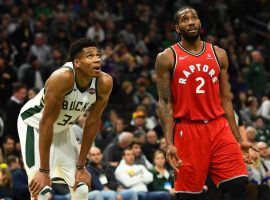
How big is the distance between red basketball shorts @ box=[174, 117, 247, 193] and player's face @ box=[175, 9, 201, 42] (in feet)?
2.77

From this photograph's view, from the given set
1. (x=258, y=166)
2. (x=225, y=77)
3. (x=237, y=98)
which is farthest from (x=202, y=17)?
(x=225, y=77)

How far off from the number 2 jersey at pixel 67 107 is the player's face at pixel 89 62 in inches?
4.4

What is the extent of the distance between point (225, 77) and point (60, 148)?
1.80 m

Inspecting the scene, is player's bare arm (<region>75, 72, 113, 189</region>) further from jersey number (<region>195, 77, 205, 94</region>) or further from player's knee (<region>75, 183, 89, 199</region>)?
jersey number (<region>195, 77, 205, 94</region>)

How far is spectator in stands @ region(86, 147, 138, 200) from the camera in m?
10.8

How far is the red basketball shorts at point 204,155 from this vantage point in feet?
23.0

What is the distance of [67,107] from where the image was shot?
709 cm

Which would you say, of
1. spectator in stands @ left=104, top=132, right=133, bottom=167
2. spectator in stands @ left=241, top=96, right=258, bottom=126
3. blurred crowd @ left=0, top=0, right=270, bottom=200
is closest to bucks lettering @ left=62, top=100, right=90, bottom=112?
blurred crowd @ left=0, top=0, right=270, bottom=200

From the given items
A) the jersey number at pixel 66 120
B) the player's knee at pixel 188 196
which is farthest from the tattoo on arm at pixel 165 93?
the jersey number at pixel 66 120

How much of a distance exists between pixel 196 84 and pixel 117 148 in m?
5.63

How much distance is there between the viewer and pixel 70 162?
290 inches

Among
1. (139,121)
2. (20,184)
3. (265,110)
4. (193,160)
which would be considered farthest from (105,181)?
(265,110)

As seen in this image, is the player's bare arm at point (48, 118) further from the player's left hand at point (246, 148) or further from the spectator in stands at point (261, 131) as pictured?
the spectator in stands at point (261, 131)

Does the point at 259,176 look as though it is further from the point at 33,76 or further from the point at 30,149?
the point at 30,149
